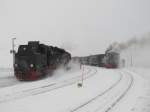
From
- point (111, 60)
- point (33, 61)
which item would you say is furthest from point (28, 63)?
point (111, 60)

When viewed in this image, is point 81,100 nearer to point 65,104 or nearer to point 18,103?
point 65,104

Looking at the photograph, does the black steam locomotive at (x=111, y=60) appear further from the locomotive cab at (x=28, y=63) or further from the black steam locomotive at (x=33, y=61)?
the locomotive cab at (x=28, y=63)

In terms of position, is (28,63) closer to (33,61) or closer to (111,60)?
(33,61)

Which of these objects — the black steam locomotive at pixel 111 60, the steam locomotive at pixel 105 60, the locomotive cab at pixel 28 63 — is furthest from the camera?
the steam locomotive at pixel 105 60

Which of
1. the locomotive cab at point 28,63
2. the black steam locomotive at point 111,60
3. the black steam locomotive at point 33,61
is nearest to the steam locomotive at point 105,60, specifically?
the black steam locomotive at point 111,60

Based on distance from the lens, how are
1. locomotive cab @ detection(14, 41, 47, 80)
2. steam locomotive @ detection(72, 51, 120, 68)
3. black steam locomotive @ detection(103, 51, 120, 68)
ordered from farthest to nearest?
steam locomotive @ detection(72, 51, 120, 68) < black steam locomotive @ detection(103, 51, 120, 68) < locomotive cab @ detection(14, 41, 47, 80)

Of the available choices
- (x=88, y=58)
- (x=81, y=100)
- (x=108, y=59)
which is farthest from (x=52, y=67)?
(x=88, y=58)

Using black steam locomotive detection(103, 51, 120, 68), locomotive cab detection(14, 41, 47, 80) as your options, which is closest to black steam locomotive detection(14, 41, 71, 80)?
locomotive cab detection(14, 41, 47, 80)

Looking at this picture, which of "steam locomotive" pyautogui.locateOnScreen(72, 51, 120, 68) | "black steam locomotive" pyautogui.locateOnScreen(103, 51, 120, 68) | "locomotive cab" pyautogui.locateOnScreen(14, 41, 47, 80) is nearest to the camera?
"locomotive cab" pyautogui.locateOnScreen(14, 41, 47, 80)

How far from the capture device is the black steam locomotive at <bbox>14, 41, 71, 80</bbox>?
21984mm

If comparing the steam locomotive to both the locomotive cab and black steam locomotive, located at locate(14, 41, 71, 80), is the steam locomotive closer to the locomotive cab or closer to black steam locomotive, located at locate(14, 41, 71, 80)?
black steam locomotive, located at locate(14, 41, 71, 80)

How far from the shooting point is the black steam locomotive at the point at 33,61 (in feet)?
72.1

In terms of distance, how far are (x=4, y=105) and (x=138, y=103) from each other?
6126 mm

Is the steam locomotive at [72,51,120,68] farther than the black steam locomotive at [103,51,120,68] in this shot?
Yes
